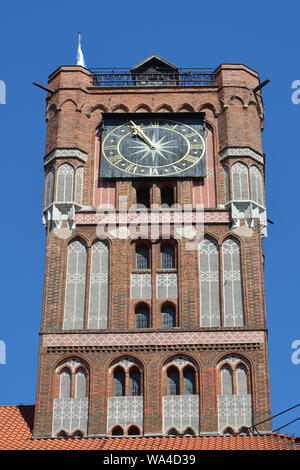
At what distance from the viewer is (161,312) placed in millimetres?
31859

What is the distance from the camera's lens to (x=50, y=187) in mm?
34156

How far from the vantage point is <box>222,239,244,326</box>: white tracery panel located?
31.5 meters

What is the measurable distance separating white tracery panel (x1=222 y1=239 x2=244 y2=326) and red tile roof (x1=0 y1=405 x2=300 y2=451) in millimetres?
3442

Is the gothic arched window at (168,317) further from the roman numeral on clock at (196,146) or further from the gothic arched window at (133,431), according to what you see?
the roman numeral on clock at (196,146)

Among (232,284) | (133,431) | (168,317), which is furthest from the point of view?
(232,284)

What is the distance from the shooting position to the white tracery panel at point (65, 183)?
33.7 m

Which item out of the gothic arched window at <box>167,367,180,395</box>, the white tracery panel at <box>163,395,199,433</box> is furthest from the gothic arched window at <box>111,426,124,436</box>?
the gothic arched window at <box>167,367,180,395</box>

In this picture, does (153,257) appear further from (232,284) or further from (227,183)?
(227,183)

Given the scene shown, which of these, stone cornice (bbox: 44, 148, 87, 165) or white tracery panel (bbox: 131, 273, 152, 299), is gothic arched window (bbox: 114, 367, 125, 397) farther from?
stone cornice (bbox: 44, 148, 87, 165)

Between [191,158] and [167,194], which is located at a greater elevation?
[191,158]

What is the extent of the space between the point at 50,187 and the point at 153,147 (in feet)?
10.6

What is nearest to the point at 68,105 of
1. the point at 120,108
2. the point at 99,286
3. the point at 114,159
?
the point at 120,108
